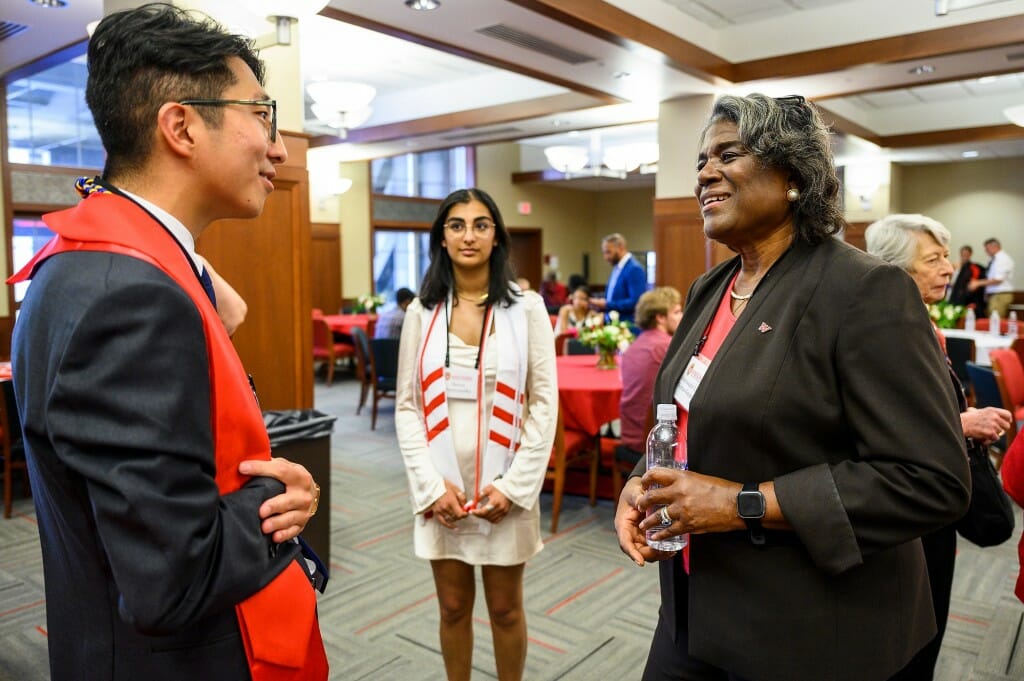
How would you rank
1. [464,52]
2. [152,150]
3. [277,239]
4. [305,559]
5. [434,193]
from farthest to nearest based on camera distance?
[434,193] < [464,52] < [277,239] < [305,559] < [152,150]

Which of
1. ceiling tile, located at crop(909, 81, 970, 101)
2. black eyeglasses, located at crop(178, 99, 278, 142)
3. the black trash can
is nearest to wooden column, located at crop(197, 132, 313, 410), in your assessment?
the black trash can

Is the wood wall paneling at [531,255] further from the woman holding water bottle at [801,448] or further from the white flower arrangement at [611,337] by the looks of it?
the woman holding water bottle at [801,448]

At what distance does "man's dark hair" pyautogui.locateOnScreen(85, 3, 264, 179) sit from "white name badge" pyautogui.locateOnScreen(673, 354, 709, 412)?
91 centimetres

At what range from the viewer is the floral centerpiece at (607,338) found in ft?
17.0

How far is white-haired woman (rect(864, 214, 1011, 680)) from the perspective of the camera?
6.57 feet

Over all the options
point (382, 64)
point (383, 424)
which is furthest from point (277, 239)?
point (382, 64)

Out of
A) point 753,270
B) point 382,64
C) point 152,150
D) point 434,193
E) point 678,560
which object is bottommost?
point 678,560

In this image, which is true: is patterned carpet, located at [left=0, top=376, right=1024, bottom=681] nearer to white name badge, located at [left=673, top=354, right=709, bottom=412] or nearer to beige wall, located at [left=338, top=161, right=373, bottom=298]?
white name badge, located at [left=673, top=354, right=709, bottom=412]

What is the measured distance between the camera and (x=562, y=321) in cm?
803

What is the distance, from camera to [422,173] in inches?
570

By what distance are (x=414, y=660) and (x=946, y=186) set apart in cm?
1539

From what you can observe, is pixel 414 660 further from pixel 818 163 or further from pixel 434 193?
pixel 434 193

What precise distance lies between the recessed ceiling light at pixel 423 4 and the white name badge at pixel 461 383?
159 inches

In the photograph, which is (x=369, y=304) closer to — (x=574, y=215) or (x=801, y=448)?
(x=574, y=215)
